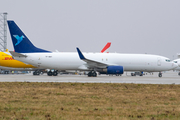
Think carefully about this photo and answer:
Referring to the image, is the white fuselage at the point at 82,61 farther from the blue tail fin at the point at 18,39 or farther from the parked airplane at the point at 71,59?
the blue tail fin at the point at 18,39

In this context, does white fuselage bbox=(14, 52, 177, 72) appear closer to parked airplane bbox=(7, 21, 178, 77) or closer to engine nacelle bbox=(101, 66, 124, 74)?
parked airplane bbox=(7, 21, 178, 77)

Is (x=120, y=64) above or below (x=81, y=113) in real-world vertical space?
above

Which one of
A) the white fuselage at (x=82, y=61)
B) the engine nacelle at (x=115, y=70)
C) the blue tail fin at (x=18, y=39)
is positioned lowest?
the engine nacelle at (x=115, y=70)

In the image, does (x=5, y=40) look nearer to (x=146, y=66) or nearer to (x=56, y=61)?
(x=56, y=61)

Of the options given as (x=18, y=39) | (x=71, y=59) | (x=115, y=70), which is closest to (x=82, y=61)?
(x=71, y=59)

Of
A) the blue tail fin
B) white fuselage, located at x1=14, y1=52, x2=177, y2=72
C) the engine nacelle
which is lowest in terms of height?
the engine nacelle

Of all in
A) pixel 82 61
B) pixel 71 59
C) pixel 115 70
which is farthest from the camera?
pixel 71 59

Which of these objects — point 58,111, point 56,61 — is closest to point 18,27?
point 56,61

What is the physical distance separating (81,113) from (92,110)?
2.20 feet

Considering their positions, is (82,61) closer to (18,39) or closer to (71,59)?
(71,59)

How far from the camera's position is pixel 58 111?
8469mm

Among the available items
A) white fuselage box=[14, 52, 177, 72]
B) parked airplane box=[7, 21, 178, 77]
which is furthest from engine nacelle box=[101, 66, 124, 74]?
white fuselage box=[14, 52, 177, 72]

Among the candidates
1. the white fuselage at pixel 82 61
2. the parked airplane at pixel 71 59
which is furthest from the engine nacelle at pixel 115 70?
the white fuselage at pixel 82 61

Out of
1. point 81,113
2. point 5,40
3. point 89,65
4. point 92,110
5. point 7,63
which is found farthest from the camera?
point 5,40
